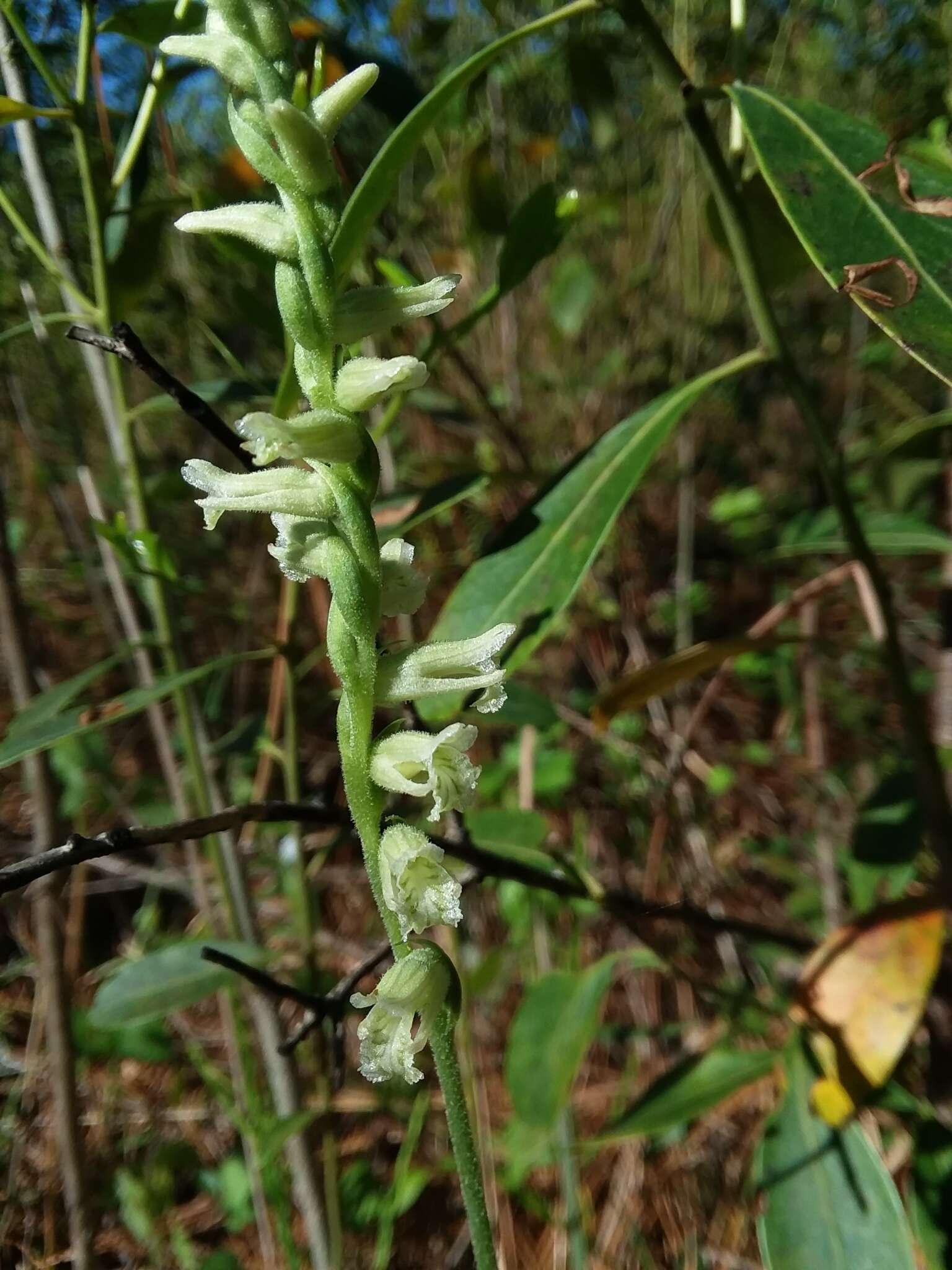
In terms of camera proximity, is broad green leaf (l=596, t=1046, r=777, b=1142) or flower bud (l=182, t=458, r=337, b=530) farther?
broad green leaf (l=596, t=1046, r=777, b=1142)

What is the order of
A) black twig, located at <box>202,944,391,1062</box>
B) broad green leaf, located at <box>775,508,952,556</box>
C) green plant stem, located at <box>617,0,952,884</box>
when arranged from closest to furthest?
black twig, located at <box>202,944,391,1062</box>
green plant stem, located at <box>617,0,952,884</box>
broad green leaf, located at <box>775,508,952,556</box>

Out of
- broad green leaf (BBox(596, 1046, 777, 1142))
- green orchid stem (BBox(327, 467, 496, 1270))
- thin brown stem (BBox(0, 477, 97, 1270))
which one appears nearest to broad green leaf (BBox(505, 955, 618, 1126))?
broad green leaf (BBox(596, 1046, 777, 1142))

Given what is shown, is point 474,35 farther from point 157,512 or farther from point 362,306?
point 362,306

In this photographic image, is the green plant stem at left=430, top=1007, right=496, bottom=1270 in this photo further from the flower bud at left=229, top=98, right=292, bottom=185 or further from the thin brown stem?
the thin brown stem

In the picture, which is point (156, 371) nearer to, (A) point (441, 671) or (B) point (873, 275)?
(A) point (441, 671)

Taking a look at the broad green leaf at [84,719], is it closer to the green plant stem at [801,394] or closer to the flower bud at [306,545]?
the flower bud at [306,545]

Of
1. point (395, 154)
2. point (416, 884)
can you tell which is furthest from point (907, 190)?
point (416, 884)

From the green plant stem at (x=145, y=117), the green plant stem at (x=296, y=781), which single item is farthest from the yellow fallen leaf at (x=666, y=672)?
the green plant stem at (x=145, y=117)

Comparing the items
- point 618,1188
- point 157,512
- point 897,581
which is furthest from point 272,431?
point 897,581
